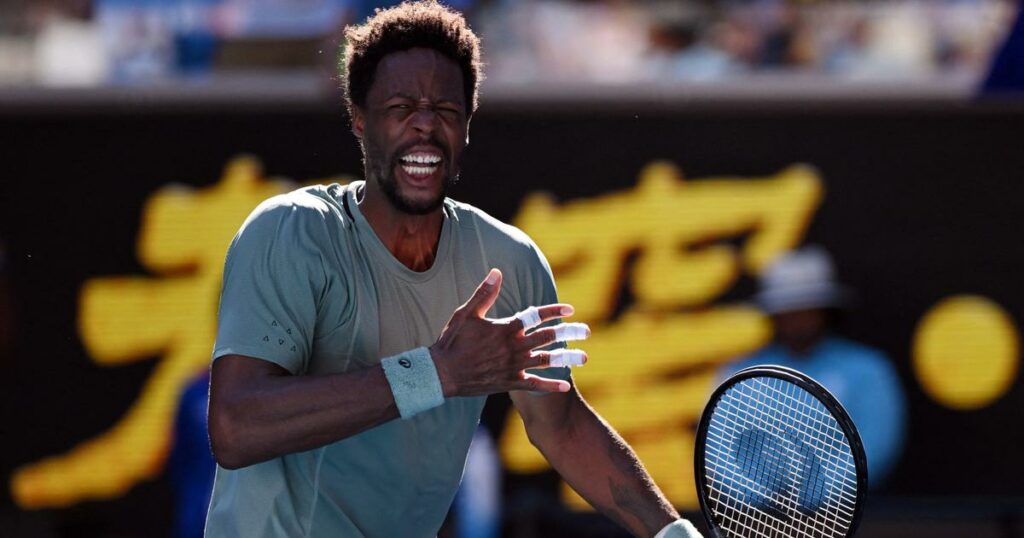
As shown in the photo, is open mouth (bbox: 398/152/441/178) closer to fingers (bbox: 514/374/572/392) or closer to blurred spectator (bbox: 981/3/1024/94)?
fingers (bbox: 514/374/572/392)

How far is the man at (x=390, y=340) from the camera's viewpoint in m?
2.98

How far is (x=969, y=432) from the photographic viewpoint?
719 cm

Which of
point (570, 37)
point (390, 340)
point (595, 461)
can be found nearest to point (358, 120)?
point (390, 340)

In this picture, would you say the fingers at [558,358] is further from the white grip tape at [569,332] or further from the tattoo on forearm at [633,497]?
the tattoo on forearm at [633,497]

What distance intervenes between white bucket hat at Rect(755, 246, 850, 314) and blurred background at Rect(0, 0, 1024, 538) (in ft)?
0.14

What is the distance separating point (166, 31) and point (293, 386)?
489 cm

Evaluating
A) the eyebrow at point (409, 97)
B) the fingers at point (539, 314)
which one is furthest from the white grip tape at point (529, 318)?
the eyebrow at point (409, 97)

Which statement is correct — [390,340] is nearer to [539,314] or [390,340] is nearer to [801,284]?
[539,314]

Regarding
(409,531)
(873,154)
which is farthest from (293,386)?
(873,154)

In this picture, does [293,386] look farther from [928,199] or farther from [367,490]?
[928,199]

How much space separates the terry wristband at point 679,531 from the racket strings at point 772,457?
0.18m

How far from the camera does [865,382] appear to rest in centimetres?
715

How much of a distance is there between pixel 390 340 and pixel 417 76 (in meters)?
0.57

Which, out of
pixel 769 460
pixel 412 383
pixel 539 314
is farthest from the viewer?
pixel 769 460
